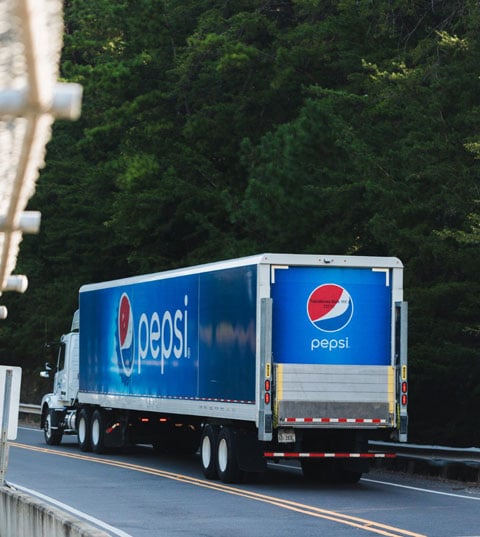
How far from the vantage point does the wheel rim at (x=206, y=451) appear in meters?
20.9

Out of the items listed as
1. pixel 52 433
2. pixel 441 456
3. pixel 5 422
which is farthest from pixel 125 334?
pixel 5 422

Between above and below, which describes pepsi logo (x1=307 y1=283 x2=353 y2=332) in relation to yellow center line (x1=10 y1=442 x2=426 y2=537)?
above

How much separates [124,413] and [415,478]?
7.52 meters

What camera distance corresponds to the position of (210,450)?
2084cm

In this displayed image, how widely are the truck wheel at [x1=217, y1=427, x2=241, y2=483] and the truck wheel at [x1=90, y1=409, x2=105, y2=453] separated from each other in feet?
25.2

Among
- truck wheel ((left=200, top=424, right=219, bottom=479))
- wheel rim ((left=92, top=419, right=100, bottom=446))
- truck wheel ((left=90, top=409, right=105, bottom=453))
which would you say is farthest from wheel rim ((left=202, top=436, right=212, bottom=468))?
wheel rim ((left=92, top=419, right=100, bottom=446))

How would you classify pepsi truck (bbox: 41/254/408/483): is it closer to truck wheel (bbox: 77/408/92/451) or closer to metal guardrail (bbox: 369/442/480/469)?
metal guardrail (bbox: 369/442/480/469)

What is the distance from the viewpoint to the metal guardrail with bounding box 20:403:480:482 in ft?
69.3

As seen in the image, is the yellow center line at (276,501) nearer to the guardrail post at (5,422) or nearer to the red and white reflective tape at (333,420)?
the red and white reflective tape at (333,420)

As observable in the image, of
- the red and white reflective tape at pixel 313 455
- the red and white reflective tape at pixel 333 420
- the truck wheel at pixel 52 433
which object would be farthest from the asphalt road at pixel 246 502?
the truck wheel at pixel 52 433

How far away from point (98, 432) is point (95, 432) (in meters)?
0.30

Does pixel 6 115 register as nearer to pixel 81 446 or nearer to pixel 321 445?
pixel 321 445

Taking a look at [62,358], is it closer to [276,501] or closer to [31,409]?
[31,409]

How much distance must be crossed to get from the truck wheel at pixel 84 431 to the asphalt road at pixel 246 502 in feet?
11.2
